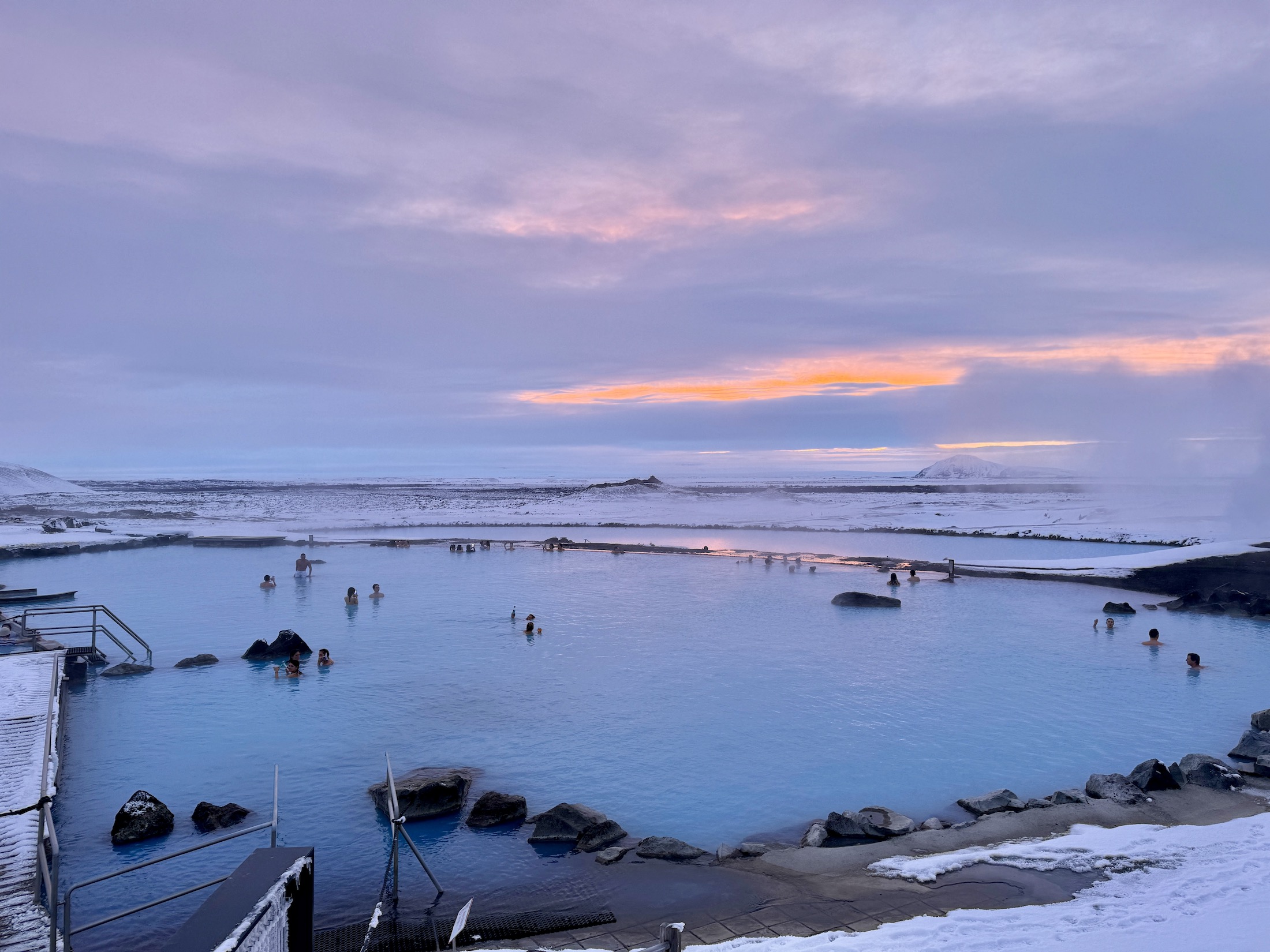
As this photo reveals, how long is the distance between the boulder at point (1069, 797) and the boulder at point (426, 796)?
26.2ft

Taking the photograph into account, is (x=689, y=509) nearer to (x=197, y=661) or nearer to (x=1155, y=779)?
(x=197, y=661)

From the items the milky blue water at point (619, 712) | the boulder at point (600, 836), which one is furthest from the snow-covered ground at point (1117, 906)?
the boulder at point (600, 836)

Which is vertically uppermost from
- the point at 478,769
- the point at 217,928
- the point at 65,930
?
the point at 217,928

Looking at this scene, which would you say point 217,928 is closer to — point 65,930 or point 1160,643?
point 65,930

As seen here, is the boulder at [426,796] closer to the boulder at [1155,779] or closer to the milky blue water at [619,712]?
the milky blue water at [619,712]

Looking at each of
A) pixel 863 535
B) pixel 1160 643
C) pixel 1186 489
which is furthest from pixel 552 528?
pixel 1186 489

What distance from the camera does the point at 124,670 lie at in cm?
1812

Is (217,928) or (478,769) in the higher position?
(217,928)

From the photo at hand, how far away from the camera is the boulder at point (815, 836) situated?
30.2 ft

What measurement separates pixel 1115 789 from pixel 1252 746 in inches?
159

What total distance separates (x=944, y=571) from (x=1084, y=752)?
2081 centimetres

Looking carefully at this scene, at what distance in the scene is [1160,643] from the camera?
2080 cm

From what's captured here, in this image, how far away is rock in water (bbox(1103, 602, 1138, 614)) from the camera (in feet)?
80.1

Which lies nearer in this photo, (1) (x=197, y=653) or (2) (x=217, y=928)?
(2) (x=217, y=928)
